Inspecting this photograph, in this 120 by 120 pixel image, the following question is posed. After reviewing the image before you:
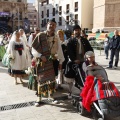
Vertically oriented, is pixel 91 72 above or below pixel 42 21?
below

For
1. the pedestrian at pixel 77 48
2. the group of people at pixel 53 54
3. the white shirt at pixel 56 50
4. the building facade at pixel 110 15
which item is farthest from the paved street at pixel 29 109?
the building facade at pixel 110 15

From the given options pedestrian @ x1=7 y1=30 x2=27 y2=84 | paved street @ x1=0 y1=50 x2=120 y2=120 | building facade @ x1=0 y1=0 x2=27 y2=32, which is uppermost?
building facade @ x1=0 y1=0 x2=27 y2=32

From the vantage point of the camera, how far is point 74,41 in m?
4.79

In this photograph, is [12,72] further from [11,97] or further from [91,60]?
[91,60]

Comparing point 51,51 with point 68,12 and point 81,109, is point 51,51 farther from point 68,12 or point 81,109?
point 68,12

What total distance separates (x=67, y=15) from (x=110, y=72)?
1291 inches

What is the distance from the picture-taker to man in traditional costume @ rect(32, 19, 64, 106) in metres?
4.44

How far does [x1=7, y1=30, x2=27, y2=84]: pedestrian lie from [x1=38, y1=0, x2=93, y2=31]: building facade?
29371 mm

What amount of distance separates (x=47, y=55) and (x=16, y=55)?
226 centimetres

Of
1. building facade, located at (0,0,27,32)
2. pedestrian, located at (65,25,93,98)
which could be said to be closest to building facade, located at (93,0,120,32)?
pedestrian, located at (65,25,93,98)

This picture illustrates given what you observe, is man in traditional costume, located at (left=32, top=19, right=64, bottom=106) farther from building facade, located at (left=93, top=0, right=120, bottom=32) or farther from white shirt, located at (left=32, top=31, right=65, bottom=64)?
building facade, located at (left=93, top=0, right=120, bottom=32)

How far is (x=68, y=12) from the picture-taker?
39406 millimetres

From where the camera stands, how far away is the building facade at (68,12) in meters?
35.4

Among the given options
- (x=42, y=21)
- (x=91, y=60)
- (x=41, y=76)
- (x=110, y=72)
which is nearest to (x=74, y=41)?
(x=91, y=60)
